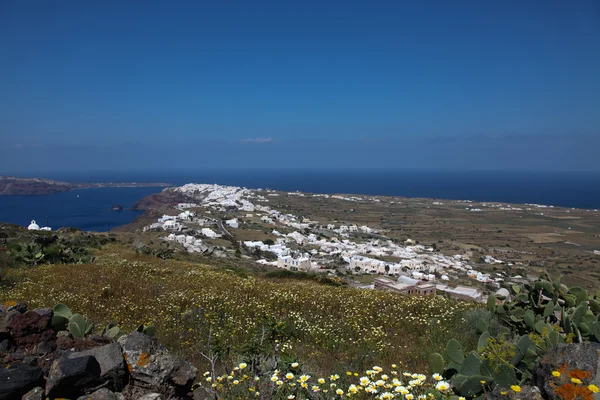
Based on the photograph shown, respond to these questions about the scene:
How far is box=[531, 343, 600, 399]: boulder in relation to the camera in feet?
11.0

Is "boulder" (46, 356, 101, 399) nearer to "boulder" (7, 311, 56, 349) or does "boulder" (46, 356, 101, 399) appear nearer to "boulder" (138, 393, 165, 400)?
"boulder" (138, 393, 165, 400)

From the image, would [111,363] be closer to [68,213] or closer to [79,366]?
[79,366]

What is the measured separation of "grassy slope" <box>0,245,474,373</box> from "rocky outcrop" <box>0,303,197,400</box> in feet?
3.39

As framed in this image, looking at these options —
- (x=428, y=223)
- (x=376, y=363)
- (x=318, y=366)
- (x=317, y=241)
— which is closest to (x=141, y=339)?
(x=318, y=366)

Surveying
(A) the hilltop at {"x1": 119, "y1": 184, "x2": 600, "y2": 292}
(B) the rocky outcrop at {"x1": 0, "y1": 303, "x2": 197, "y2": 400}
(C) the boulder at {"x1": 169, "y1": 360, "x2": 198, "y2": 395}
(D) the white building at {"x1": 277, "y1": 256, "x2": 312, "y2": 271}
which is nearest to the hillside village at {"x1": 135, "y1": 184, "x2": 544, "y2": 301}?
(D) the white building at {"x1": 277, "y1": 256, "x2": 312, "y2": 271}

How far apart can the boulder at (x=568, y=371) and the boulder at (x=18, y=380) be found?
511 centimetres

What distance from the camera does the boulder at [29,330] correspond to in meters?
4.96

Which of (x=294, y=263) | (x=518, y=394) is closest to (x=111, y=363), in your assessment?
(x=518, y=394)

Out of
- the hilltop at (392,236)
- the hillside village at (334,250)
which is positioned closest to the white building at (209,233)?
the hillside village at (334,250)

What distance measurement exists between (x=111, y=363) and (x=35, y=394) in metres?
0.72

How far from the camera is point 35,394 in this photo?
3.79 m

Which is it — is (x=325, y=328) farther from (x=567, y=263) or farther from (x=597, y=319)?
(x=567, y=263)

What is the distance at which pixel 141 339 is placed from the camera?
4.73 m

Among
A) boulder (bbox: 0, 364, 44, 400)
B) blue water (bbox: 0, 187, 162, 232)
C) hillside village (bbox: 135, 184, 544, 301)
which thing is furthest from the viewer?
blue water (bbox: 0, 187, 162, 232)
